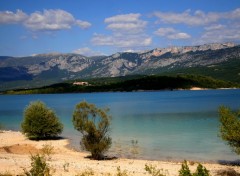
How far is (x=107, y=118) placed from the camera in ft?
118

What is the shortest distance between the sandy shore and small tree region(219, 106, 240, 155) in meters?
2.22

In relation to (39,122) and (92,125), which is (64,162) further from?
(39,122)

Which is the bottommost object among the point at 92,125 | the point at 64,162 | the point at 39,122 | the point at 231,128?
the point at 64,162

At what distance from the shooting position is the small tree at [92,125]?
35625 mm

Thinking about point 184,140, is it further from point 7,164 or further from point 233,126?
point 7,164

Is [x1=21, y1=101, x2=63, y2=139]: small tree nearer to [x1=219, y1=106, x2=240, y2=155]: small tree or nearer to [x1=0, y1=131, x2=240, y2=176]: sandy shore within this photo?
[x1=0, y1=131, x2=240, y2=176]: sandy shore

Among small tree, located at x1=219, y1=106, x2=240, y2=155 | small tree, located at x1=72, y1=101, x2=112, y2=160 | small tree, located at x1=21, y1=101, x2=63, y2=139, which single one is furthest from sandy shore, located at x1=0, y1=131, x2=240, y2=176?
small tree, located at x1=219, y1=106, x2=240, y2=155

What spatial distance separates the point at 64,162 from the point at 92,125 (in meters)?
6.37

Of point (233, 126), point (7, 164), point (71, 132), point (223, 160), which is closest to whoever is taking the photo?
point (7, 164)

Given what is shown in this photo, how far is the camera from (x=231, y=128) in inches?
1222

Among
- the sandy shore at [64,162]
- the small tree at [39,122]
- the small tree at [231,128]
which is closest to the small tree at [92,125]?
the sandy shore at [64,162]

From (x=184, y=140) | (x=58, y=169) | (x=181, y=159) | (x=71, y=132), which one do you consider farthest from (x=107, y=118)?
(x=71, y=132)

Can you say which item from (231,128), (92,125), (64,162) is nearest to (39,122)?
(92,125)

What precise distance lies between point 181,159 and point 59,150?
15240mm
